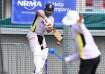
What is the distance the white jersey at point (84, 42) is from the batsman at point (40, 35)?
251 cm

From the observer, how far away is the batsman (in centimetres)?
1080

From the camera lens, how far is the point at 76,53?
8.43 m

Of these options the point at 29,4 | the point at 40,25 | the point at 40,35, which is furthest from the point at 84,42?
the point at 29,4

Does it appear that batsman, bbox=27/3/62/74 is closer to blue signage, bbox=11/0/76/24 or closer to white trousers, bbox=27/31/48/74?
white trousers, bbox=27/31/48/74

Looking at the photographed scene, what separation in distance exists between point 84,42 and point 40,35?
9.35 ft

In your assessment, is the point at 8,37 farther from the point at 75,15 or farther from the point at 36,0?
the point at 75,15

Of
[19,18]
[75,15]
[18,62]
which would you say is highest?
[75,15]

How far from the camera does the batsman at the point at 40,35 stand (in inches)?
425

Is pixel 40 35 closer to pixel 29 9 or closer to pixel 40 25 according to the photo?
pixel 40 25

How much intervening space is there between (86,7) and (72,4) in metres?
0.43

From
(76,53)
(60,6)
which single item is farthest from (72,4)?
(76,53)

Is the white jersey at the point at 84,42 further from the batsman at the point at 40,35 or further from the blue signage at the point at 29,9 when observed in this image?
the blue signage at the point at 29,9

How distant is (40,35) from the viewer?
11.0 meters

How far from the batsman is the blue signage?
1609 mm
